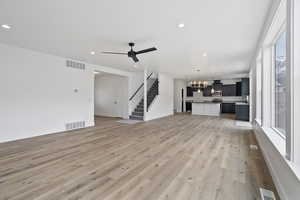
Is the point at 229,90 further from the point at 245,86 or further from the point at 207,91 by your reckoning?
the point at 245,86

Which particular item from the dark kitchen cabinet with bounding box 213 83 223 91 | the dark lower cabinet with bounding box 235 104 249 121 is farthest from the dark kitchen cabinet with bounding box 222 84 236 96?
the dark lower cabinet with bounding box 235 104 249 121

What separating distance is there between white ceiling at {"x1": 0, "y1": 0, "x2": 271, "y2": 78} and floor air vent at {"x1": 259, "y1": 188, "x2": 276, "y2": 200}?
2.77 metres

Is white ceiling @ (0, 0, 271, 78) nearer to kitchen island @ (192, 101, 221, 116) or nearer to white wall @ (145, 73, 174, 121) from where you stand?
white wall @ (145, 73, 174, 121)

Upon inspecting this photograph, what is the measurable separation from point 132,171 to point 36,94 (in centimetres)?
441

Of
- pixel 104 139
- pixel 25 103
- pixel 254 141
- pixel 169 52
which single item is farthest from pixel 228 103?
pixel 25 103

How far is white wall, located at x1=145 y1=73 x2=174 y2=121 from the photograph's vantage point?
9.11 m

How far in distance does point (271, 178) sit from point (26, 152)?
15.9 feet

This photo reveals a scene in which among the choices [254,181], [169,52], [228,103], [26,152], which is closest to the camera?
[254,181]

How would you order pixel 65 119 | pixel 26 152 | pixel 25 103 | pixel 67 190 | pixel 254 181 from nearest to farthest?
pixel 67 190 → pixel 254 181 → pixel 26 152 → pixel 25 103 → pixel 65 119

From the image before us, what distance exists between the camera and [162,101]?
33.3 ft

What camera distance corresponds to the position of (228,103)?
1209 centimetres

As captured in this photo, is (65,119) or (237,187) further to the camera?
(65,119)

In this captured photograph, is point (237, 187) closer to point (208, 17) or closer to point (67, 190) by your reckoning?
point (67, 190)

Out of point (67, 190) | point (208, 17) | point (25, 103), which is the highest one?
point (208, 17)
